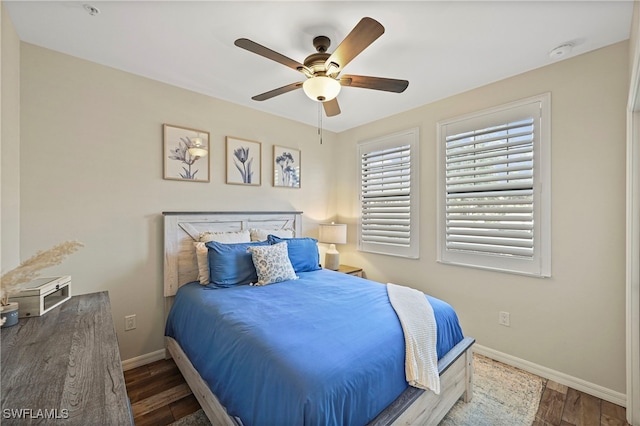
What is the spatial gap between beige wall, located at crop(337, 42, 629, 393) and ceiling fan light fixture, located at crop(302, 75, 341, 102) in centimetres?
171

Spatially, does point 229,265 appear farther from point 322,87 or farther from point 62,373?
point 322,87

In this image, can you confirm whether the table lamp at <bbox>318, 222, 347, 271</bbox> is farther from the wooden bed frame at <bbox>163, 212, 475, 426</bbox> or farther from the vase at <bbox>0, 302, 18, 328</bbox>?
the vase at <bbox>0, 302, 18, 328</bbox>

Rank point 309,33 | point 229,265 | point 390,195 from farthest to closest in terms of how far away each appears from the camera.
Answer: point 390,195
point 229,265
point 309,33

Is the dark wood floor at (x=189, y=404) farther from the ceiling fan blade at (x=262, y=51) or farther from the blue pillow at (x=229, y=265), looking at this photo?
the ceiling fan blade at (x=262, y=51)

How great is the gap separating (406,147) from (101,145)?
3.07 m

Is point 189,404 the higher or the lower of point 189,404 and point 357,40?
the lower

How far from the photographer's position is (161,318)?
261 cm

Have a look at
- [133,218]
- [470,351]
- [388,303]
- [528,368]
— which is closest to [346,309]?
[388,303]

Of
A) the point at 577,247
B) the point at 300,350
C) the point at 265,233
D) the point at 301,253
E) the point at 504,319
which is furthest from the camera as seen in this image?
the point at 265,233

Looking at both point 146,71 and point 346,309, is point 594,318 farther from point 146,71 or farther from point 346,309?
point 146,71

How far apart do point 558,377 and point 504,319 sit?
526mm

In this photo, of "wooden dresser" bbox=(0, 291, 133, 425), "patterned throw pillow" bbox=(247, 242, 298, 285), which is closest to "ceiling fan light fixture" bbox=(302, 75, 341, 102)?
"patterned throw pillow" bbox=(247, 242, 298, 285)

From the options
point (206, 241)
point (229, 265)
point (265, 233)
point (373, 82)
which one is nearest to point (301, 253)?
point (265, 233)

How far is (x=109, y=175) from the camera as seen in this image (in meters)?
2.37
